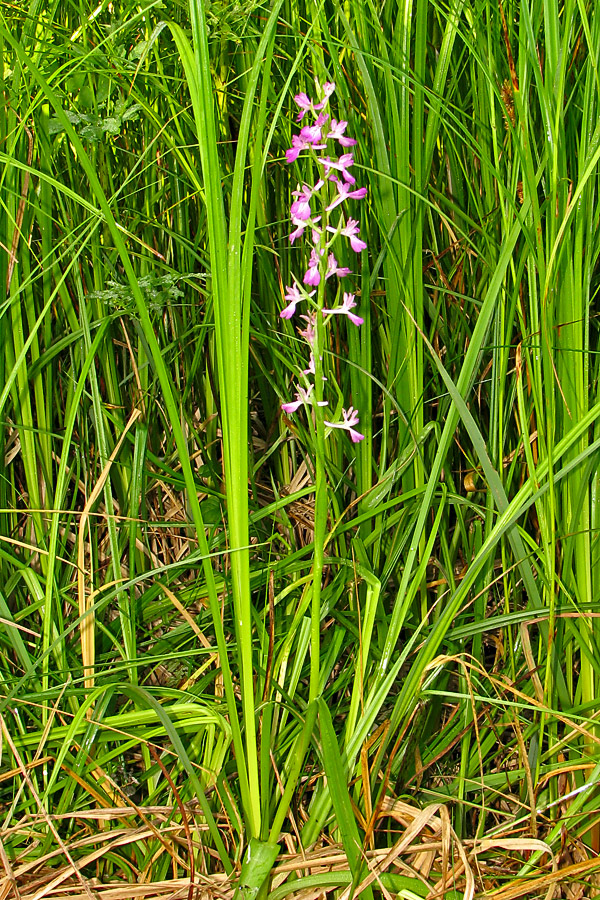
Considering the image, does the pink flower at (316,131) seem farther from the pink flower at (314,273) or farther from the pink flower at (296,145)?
the pink flower at (314,273)

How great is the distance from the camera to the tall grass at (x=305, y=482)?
87 centimetres

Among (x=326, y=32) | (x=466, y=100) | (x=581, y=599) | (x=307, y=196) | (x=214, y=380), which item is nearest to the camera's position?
(x=307, y=196)

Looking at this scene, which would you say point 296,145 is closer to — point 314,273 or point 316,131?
point 316,131

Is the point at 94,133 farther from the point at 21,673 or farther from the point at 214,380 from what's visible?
the point at 21,673

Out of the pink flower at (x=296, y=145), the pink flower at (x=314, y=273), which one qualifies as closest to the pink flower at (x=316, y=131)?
the pink flower at (x=296, y=145)

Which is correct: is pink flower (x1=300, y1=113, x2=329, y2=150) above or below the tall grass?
above

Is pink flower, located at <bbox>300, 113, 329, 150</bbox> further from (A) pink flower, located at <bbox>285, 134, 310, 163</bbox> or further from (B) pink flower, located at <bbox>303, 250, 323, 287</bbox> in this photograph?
(B) pink flower, located at <bbox>303, 250, 323, 287</bbox>

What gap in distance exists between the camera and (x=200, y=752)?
3.34 ft

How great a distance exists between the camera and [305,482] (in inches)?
51.7

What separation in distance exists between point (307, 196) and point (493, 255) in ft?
1.28

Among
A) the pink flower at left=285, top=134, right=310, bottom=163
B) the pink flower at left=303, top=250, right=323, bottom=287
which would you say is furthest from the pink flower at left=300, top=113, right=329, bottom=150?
the pink flower at left=303, top=250, right=323, bottom=287

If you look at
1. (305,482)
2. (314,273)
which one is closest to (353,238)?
(314,273)

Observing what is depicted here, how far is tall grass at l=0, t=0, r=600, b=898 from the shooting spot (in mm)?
869

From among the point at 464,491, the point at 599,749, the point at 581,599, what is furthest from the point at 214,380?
the point at 599,749
